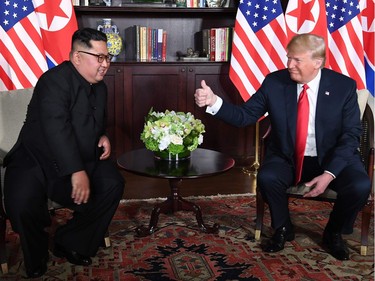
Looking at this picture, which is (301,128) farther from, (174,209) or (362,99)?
(174,209)

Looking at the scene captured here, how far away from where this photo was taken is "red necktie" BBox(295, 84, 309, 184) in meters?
3.02

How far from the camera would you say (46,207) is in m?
2.67

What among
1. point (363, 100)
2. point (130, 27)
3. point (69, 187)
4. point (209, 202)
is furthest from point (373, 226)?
point (130, 27)

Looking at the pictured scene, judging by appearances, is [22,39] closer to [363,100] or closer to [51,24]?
[51,24]

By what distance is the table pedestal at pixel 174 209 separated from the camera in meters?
3.22

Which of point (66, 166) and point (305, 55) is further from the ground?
point (305, 55)

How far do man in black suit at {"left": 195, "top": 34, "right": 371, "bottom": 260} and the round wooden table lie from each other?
0.89 ft

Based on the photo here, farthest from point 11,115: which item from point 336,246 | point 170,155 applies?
point 336,246

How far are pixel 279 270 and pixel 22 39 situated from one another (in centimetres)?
266

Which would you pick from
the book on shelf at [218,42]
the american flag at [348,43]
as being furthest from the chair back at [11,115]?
the american flag at [348,43]

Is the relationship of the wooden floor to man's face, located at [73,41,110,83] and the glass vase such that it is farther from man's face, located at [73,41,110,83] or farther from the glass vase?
man's face, located at [73,41,110,83]

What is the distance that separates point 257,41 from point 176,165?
5.78 ft

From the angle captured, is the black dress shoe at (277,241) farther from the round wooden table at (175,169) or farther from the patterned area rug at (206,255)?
the round wooden table at (175,169)

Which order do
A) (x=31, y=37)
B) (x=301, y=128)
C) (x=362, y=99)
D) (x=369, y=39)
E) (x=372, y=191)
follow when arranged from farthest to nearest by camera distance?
1. (x=369, y=39)
2. (x=31, y=37)
3. (x=362, y=99)
4. (x=301, y=128)
5. (x=372, y=191)
